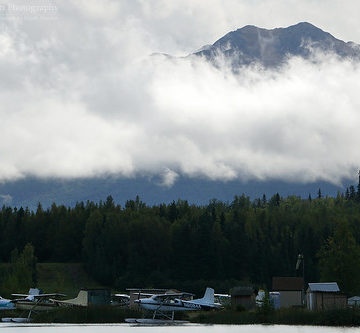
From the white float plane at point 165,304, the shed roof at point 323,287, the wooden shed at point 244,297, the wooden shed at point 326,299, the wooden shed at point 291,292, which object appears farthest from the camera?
the wooden shed at point 291,292

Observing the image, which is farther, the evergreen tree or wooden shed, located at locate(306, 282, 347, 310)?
the evergreen tree

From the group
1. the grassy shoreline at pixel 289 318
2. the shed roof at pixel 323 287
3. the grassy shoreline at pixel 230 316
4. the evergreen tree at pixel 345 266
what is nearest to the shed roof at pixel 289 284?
the evergreen tree at pixel 345 266

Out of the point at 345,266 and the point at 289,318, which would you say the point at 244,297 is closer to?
the point at 345,266

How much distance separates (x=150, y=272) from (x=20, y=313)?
266 ft

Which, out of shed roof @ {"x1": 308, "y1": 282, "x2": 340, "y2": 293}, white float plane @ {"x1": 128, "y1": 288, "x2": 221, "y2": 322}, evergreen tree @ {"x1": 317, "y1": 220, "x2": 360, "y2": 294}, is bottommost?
white float plane @ {"x1": 128, "y1": 288, "x2": 221, "y2": 322}

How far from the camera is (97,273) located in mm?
183250

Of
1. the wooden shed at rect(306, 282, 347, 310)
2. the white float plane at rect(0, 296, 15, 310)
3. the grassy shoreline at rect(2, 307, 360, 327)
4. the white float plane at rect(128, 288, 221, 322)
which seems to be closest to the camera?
the grassy shoreline at rect(2, 307, 360, 327)

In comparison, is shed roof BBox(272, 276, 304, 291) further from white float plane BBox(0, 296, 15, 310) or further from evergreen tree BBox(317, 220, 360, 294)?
white float plane BBox(0, 296, 15, 310)

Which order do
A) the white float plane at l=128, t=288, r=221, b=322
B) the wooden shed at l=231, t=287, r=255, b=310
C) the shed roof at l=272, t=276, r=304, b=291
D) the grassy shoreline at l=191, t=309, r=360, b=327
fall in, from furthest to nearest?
1. the shed roof at l=272, t=276, r=304, b=291
2. the wooden shed at l=231, t=287, r=255, b=310
3. the white float plane at l=128, t=288, r=221, b=322
4. the grassy shoreline at l=191, t=309, r=360, b=327

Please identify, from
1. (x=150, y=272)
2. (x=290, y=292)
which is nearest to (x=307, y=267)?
(x=150, y=272)

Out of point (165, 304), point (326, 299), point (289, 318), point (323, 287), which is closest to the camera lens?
point (289, 318)

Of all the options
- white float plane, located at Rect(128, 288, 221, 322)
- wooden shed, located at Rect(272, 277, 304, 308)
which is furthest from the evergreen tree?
white float plane, located at Rect(128, 288, 221, 322)

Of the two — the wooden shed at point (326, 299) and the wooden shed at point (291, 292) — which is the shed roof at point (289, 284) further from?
the wooden shed at point (326, 299)

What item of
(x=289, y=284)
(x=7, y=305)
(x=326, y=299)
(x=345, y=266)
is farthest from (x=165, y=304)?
(x=345, y=266)
